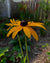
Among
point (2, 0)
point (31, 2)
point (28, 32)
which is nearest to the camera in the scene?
point (28, 32)

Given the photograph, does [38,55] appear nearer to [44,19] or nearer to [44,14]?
[44,19]

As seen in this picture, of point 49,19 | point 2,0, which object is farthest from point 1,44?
point 2,0

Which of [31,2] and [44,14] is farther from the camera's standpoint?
[44,14]

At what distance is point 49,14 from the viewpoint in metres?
2.57

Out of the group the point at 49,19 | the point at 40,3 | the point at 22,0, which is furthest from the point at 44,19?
the point at 22,0

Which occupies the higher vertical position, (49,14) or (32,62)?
(49,14)

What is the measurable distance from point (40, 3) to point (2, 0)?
1.59 m

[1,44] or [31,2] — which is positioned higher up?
[31,2]

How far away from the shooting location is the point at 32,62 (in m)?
1.24

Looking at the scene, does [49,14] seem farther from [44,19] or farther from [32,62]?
[32,62]

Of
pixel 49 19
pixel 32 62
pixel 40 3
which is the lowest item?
pixel 32 62

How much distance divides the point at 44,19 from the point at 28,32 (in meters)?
1.95

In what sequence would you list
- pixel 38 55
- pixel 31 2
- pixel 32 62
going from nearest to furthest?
1. pixel 32 62
2. pixel 38 55
3. pixel 31 2

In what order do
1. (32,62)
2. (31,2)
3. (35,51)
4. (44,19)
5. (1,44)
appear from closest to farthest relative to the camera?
1. (32,62)
2. (35,51)
3. (1,44)
4. (31,2)
5. (44,19)
